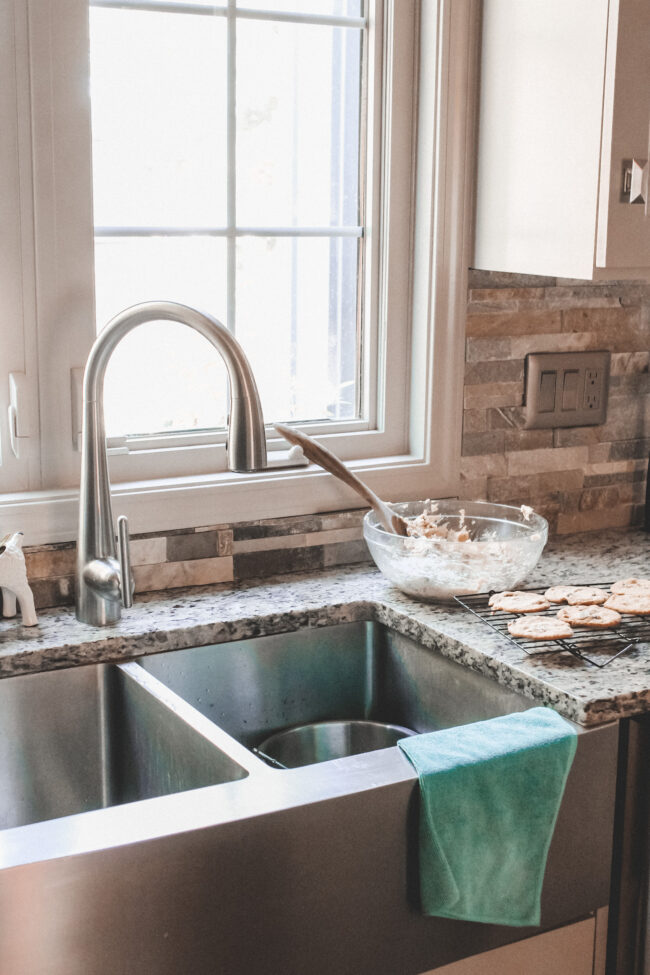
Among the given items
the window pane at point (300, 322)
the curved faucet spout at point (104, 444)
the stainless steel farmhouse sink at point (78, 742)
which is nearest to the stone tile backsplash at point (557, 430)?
the window pane at point (300, 322)

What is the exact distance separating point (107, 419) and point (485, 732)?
838 mm

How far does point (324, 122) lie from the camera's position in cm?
198

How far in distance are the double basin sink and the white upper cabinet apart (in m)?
0.66

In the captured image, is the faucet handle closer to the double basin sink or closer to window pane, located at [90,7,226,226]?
the double basin sink

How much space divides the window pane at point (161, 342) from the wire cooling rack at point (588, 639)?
574 mm

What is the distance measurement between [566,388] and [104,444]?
956mm

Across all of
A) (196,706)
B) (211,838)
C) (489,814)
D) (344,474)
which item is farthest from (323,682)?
(211,838)

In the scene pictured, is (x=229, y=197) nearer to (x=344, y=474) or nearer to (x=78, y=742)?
(x=344, y=474)

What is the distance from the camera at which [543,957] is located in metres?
1.41

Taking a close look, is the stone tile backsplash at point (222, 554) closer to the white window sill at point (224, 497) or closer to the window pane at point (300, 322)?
the white window sill at point (224, 497)

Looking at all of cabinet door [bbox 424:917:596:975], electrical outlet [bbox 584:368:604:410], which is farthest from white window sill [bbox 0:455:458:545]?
cabinet door [bbox 424:917:596:975]

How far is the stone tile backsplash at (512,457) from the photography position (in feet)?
6.12

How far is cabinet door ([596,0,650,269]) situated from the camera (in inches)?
64.5

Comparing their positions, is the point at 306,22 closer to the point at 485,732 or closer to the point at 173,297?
the point at 173,297
